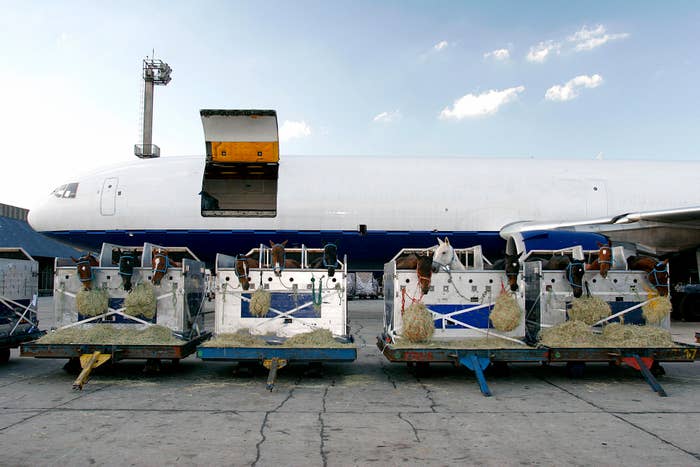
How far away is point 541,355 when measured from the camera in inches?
288

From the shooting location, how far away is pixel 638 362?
728 centimetres

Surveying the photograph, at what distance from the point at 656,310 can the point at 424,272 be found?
11.3 ft

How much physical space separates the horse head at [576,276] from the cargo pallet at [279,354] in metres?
3.35

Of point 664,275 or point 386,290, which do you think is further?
point 386,290

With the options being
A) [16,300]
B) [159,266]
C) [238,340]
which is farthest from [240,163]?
[238,340]

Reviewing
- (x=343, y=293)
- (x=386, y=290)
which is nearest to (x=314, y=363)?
(x=343, y=293)

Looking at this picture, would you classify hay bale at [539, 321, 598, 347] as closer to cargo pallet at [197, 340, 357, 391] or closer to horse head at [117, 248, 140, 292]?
cargo pallet at [197, 340, 357, 391]

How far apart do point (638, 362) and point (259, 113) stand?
10.3 metres

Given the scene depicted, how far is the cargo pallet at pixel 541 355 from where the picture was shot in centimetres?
718

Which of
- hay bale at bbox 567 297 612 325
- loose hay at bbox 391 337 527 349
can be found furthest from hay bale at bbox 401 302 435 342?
hay bale at bbox 567 297 612 325

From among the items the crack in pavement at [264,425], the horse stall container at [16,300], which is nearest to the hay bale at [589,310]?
the crack in pavement at [264,425]

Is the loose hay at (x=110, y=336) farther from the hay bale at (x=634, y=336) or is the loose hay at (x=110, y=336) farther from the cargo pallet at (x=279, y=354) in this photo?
A: the hay bale at (x=634, y=336)

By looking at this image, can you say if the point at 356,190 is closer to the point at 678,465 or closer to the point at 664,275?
the point at 664,275

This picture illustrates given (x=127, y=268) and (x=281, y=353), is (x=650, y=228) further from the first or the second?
(x=127, y=268)
